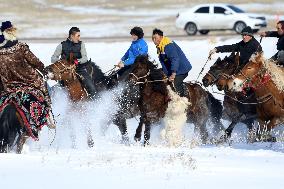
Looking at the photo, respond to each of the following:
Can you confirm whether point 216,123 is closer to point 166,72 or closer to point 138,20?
point 166,72

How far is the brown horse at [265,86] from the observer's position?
14562mm

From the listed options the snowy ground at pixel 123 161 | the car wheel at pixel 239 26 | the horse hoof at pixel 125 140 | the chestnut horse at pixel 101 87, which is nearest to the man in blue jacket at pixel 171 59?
the chestnut horse at pixel 101 87

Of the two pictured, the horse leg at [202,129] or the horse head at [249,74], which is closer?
the horse head at [249,74]

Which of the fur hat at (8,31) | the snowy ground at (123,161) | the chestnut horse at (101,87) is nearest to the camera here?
the snowy ground at (123,161)

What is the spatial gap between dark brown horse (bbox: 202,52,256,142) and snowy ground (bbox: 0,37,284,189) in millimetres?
336

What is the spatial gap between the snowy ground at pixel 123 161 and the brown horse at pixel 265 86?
0.55 m

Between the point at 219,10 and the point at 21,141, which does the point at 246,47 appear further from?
the point at 219,10

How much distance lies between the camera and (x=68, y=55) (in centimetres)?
1570

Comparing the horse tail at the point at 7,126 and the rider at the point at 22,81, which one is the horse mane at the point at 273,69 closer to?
the rider at the point at 22,81

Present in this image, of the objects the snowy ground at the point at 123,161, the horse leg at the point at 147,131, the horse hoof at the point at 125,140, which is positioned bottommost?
the snowy ground at the point at 123,161

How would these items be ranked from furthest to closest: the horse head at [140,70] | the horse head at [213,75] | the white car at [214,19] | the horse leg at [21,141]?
the white car at [214,19], the horse head at [213,75], the horse head at [140,70], the horse leg at [21,141]

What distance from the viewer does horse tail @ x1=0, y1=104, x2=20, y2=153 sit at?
13.5m

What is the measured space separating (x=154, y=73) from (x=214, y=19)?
3315 cm

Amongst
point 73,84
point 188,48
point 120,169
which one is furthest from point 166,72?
point 188,48
